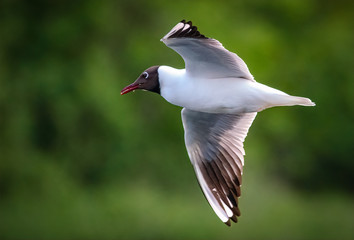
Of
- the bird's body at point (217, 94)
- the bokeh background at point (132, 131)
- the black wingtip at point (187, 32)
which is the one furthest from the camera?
the bokeh background at point (132, 131)

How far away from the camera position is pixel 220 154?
5262 millimetres

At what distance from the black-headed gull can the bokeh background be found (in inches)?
188

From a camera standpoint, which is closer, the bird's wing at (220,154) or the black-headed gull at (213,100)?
the black-headed gull at (213,100)

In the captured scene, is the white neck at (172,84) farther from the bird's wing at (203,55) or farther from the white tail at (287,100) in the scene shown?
the white tail at (287,100)

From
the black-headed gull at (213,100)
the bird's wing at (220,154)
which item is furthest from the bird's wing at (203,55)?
the bird's wing at (220,154)

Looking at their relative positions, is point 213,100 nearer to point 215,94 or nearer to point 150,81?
point 215,94

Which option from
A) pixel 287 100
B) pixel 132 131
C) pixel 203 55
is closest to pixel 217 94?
pixel 203 55

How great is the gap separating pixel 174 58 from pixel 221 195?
5722 millimetres

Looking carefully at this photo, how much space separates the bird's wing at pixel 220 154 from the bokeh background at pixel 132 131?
15.6 ft

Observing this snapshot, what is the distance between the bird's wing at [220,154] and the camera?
5.20m

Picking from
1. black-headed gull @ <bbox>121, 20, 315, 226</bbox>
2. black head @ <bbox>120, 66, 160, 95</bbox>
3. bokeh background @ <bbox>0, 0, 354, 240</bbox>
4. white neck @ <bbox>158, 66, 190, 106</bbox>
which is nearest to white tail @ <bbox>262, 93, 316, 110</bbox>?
black-headed gull @ <bbox>121, 20, 315, 226</bbox>

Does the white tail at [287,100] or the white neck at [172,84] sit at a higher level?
the white neck at [172,84]

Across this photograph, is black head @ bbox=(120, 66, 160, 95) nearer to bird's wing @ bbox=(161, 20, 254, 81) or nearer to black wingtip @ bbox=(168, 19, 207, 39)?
bird's wing @ bbox=(161, 20, 254, 81)

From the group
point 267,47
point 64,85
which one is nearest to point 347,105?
point 267,47
